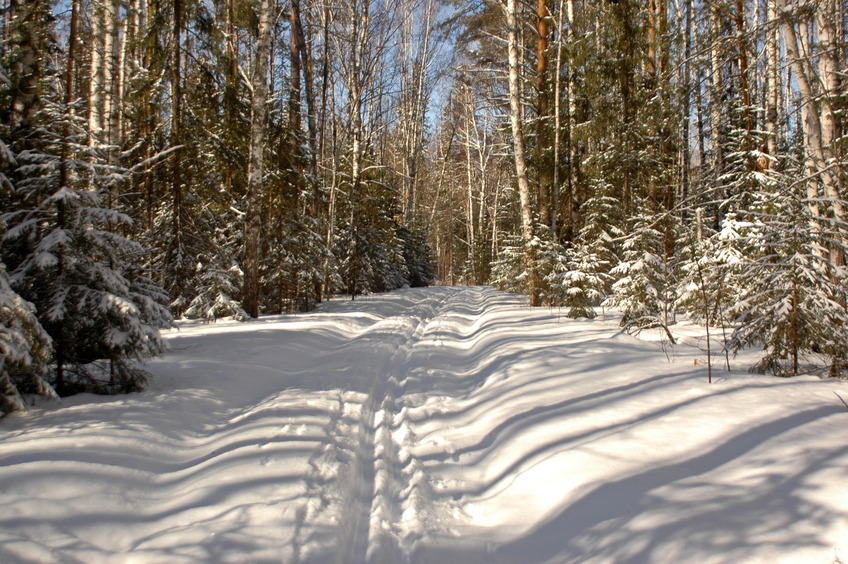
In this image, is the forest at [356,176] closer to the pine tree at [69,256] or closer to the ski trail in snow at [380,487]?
the pine tree at [69,256]

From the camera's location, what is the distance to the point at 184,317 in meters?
13.1

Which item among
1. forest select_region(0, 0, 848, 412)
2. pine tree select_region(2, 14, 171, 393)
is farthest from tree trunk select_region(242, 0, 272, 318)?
pine tree select_region(2, 14, 171, 393)

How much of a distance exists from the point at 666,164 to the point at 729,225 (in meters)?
5.46

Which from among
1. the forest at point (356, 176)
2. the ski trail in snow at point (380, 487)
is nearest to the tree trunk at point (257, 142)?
the forest at point (356, 176)

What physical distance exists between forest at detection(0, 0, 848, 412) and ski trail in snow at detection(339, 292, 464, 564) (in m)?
2.80

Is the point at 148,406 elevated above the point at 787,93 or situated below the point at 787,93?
below

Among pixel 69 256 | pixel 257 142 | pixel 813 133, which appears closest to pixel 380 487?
pixel 69 256

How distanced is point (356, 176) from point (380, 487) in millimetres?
17416

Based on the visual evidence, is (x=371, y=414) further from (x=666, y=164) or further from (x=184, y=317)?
(x=666, y=164)

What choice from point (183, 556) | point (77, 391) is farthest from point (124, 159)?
point (183, 556)

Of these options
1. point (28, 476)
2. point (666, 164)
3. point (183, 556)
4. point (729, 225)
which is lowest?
point (183, 556)

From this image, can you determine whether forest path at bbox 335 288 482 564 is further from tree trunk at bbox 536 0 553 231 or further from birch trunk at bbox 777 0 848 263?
tree trunk at bbox 536 0 553 231

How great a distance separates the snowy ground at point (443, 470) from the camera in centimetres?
288

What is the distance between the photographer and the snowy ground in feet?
9.44
